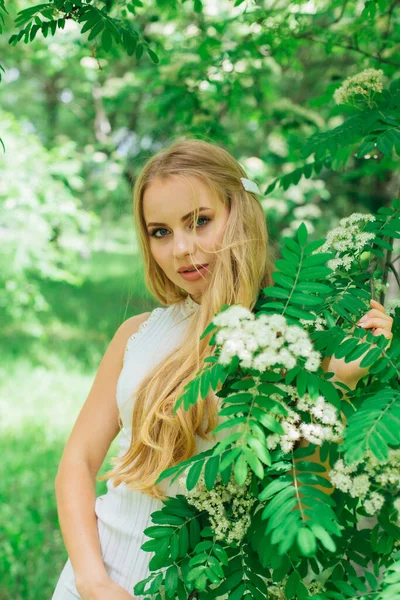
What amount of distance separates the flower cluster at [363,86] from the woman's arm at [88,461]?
3.40ft

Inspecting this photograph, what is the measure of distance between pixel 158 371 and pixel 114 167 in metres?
8.03

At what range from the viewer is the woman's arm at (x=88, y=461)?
1891 mm

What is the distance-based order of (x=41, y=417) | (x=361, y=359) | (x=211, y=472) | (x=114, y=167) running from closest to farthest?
(x=211, y=472) < (x=361, y=359) < (x=41, y=417) < (x=114, y=167)

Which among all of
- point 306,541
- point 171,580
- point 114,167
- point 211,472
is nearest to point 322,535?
point 306,541

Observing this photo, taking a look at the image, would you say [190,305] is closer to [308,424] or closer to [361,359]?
[361,359]

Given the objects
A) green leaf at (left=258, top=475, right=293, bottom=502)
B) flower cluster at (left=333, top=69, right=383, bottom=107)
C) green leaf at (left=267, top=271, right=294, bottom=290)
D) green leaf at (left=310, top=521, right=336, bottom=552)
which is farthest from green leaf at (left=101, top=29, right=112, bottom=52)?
green leaf at (left=310, top=521, right=336, bottom=552)

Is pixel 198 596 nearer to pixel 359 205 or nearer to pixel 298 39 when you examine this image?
pixel 298 39

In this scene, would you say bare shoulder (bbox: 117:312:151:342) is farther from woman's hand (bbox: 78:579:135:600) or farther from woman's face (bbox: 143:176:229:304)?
woman's hand (bbox: 78:579:135:600)

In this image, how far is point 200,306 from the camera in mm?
1809

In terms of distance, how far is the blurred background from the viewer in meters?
2.95

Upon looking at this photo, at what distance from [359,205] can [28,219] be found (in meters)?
6.64

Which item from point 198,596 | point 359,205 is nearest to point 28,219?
point 198,596

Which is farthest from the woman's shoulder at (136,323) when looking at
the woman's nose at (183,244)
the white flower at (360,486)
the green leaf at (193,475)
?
the white flower at (360,486)

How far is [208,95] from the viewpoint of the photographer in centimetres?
357
